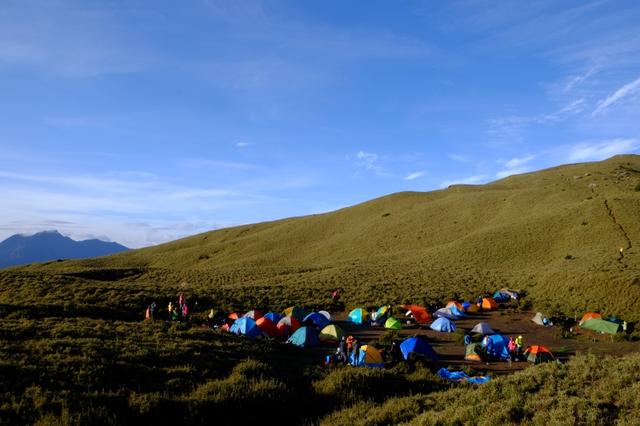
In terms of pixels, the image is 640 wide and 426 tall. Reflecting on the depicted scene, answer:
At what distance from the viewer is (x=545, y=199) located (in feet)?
250

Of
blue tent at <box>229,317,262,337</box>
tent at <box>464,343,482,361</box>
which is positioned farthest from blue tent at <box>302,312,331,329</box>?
tent at <box>464,343,482,361</box>

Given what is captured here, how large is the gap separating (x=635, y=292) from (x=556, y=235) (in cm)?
2809

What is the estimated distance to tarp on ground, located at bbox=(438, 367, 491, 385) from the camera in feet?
51.3

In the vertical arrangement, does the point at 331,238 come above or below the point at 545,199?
below

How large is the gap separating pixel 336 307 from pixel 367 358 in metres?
17.1

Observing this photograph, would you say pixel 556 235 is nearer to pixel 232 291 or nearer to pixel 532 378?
pixel 232 291

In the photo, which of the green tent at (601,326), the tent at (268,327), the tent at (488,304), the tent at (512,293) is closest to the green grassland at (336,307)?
the tent at (512,293)

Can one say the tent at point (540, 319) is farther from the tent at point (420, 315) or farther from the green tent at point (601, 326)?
the tent at point (420, 315)

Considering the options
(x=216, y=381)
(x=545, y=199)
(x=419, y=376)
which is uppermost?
(x=545, y=199)

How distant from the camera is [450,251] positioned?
5869cm

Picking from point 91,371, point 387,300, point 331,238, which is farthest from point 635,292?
point 331,238

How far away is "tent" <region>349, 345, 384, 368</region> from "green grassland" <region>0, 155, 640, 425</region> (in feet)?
4.27

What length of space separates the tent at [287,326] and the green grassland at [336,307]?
4.53m

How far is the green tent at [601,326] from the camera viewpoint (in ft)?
84.0
